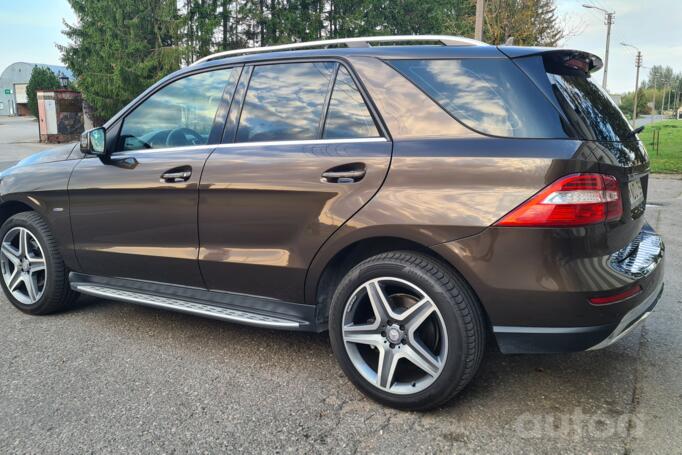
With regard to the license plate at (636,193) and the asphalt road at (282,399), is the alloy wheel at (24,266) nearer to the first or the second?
the asphalt road at (282,399)

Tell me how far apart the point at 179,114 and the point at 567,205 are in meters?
2.42

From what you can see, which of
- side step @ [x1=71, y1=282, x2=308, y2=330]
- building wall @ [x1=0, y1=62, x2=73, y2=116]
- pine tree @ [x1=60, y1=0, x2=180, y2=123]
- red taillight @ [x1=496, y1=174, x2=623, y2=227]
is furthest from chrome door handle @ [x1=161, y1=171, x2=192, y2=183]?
building wall @ [x1=0, y1=62, x2=73, y2=116]

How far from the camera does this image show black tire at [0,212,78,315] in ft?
13.4

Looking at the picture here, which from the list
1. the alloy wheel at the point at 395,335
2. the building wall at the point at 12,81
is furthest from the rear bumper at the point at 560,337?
the building wall at the point at 12,81

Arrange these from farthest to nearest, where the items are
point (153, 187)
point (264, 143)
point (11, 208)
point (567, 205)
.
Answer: point (11, 208), point (153, 187), point (264, 143), point (567, 205)

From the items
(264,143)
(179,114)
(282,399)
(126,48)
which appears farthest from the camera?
(126,48)

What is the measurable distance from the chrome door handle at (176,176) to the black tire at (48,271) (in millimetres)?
1255

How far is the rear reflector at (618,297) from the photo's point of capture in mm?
2410

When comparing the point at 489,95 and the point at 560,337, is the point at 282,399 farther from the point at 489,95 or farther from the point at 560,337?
the point at 489,95

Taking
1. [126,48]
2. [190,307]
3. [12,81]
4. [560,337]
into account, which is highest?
[12,81]

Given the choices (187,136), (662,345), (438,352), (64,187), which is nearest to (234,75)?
(187,136)

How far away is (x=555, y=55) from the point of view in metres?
2.71

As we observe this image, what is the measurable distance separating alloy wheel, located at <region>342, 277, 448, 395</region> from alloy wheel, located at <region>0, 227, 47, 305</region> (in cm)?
253

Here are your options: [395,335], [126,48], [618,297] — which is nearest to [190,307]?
[395,335]
